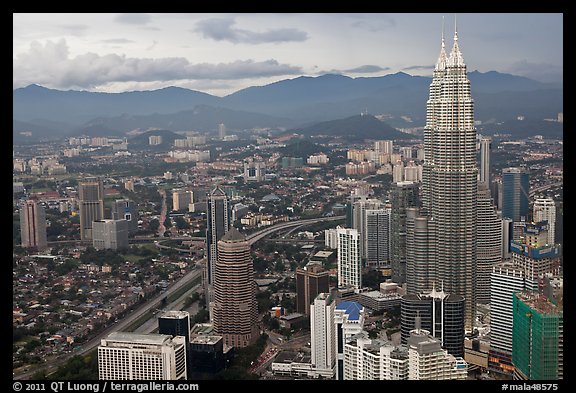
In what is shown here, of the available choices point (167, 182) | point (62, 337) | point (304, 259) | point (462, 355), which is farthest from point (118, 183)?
point (462, 355)

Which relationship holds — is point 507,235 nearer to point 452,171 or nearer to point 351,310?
point 452,171

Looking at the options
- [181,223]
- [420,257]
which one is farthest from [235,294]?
[181,223]

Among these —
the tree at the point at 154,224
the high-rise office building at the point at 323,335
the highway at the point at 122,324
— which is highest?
the tree at the point at 154,224

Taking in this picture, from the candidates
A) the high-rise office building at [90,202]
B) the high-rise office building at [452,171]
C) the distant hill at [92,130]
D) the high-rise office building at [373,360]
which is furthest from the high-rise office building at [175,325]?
the distant hill at [92,130]

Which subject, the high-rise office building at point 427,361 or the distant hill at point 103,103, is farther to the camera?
the distant hill at point 103,103

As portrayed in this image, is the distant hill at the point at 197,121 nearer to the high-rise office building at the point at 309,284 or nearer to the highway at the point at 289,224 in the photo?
the highway at the point at 289,224

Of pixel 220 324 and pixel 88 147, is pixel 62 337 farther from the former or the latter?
pixel 88 147

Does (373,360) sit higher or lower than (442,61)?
lower
